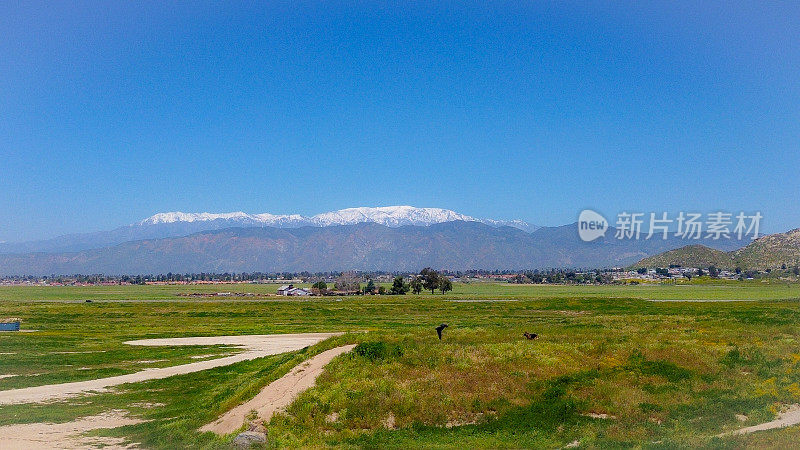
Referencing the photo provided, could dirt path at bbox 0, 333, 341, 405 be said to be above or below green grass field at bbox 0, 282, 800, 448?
below

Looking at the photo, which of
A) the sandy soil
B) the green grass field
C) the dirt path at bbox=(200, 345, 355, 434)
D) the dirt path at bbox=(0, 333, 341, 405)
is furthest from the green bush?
the dirt path at bbox=(0, 333, 341, 405)

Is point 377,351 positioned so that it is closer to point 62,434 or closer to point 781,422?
point 62,434

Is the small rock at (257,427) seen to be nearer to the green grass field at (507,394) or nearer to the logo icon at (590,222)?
the green grass field at (507,394)

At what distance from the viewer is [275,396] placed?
85.7ft

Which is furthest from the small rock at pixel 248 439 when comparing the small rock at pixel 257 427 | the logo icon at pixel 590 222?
the logo icon at pixel 590 222

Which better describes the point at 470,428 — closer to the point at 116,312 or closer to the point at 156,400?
the point at 156,400

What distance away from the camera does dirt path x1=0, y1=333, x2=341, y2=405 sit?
36156mm

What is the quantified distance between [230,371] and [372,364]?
19.9m

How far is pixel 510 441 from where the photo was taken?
72.2 feet

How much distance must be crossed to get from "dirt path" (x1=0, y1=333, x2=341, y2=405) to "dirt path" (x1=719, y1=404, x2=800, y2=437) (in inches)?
1251

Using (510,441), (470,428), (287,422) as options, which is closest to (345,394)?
(287,422)

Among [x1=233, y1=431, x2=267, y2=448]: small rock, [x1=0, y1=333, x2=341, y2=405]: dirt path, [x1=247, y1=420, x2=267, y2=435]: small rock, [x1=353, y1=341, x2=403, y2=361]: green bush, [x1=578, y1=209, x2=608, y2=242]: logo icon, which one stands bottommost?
[x1=0, y1=333, x2=341, y2=405]: dirt path

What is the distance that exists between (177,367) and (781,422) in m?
41.1

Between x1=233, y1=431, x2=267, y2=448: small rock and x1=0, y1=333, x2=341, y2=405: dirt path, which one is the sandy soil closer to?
x1=233, y1=431, x2=267, y2=448: small rock
